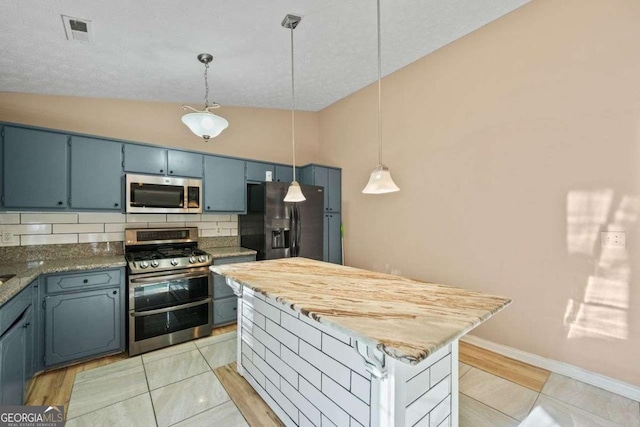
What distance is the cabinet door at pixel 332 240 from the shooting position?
4074mm

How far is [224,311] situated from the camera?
332cm

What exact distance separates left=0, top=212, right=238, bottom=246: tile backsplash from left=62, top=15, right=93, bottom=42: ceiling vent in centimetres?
168

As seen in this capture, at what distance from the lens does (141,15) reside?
1855mm

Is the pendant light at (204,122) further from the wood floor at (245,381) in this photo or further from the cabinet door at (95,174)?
the wood floor at (245,381)

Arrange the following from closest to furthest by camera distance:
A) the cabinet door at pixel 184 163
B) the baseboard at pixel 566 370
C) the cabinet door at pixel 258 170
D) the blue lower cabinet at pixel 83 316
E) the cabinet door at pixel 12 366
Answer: the cabinet door at pixel 12 366
the baseboard at pixel 566 370
the blue lower cabinet at pixel 83 316
the cabinet door at pixel 184 163
the cabinet door at pixel 258 170

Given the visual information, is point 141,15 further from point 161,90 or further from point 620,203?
point 620,203

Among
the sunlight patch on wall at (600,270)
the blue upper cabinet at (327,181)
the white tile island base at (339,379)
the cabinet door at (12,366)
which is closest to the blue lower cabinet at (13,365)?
the cabinet door at (12,366)

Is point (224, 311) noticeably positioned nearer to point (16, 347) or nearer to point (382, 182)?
point (16, 347)

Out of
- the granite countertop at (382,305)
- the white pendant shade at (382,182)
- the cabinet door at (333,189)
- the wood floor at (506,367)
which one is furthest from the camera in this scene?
the cabinet door at (333,189)

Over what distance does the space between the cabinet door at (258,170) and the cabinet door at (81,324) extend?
1.92 m

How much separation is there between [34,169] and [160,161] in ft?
3.25

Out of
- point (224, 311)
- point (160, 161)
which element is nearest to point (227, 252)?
point (224, 311)

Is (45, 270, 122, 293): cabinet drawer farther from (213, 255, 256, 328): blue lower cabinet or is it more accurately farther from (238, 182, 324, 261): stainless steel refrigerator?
(238, 182, 324, 261): stainless steel refrigerator

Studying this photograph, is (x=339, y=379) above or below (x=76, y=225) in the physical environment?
below
